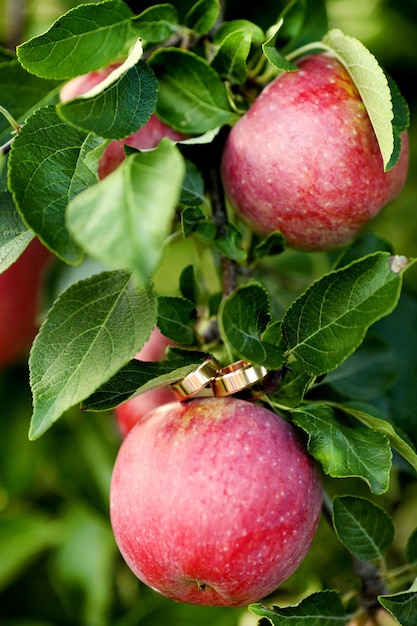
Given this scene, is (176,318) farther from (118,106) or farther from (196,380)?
(118,106)

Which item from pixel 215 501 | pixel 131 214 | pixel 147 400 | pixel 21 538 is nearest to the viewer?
pixel 131 214

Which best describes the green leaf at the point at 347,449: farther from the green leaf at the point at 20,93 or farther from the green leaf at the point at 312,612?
the green leaf at the point at 20,93

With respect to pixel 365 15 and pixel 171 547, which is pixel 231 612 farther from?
pixel 365 15

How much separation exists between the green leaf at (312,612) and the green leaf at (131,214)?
1.25 ft

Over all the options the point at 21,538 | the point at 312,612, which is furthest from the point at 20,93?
the point at 21,538

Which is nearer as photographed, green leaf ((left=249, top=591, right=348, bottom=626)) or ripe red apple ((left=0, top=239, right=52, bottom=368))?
green leaf ((left=249, top=591, right=348, bottom=626))

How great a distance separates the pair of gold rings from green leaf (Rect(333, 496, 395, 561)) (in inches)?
6.6

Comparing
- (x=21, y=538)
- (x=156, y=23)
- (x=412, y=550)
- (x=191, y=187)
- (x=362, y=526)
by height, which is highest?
(x=156, y=23)

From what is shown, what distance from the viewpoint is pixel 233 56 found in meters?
0.78

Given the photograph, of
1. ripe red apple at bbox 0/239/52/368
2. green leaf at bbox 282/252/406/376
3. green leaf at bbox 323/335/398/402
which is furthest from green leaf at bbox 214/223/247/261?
ripe red apple at bbox 0/239/52/368

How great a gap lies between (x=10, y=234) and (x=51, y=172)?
0.08 meters

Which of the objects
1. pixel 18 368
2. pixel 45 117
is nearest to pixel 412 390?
pixel 45 117

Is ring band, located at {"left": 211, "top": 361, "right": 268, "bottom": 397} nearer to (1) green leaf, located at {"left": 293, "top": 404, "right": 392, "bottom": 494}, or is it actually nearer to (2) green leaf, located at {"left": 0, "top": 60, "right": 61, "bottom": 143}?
(1) green leaf, located at {"left": 293, "top": 404, "right": 392, "bottom": 494}

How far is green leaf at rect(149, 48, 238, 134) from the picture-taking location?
2.57ft
